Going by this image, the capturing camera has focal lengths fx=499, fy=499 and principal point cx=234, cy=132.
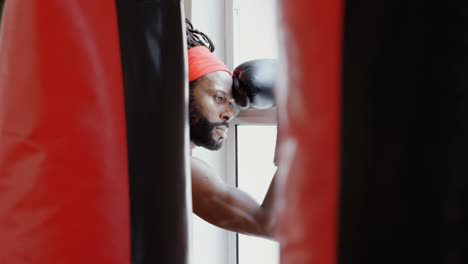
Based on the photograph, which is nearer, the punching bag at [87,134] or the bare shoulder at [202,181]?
the punching bag at [87,134]

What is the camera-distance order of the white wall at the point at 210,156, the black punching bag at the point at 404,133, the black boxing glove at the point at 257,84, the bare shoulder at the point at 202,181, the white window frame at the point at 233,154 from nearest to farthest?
the black punching bag at the point at 404,133 → the black boxing glove at the point at 257,84 → the bare shoulder at the point at 202,181 → the white window frame at the point at 233,154 → the white wall at the point at 210,156

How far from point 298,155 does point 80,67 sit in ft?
0.80

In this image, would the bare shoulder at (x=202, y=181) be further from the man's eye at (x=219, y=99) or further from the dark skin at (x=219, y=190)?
the man's eye at (x=219, y=99)

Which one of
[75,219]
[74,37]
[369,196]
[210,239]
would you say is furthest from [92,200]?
[210,239]

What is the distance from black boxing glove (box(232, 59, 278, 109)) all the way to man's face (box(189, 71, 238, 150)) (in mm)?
38

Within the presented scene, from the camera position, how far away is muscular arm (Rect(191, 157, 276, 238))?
3.77 feet

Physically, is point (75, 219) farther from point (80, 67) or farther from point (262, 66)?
point (262, 66)

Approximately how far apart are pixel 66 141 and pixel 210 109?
2.51 ft

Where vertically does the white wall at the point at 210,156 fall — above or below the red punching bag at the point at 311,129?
below

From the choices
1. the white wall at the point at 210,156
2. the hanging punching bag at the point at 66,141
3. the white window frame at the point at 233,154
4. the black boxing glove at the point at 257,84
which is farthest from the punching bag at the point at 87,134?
the white wall at the point at 210,156

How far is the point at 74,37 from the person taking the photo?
0.44m

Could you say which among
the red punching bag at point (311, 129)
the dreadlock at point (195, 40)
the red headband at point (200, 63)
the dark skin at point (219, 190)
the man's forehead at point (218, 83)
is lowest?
the dark skin at point (219, 190)

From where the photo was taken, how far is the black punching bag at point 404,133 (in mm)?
227

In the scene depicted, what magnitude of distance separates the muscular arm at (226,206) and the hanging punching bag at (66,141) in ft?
2.43
